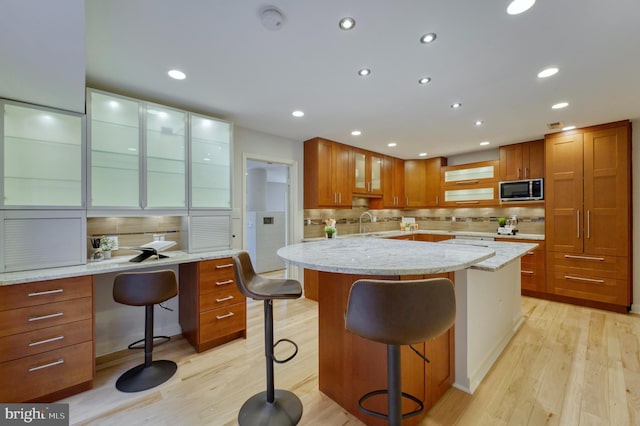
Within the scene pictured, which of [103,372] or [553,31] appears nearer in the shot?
[553,31]

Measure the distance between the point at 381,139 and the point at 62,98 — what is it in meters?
3.66

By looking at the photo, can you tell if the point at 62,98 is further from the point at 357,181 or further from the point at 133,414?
the point at 357,181

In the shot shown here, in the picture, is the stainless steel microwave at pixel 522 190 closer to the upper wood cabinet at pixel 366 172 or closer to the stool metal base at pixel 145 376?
the upper wood cabinet at pixel 366 172

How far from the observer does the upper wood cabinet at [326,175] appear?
4.00 m

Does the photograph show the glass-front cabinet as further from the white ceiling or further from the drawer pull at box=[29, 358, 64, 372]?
the drawer pull at box=[29, 358, 64, 372]

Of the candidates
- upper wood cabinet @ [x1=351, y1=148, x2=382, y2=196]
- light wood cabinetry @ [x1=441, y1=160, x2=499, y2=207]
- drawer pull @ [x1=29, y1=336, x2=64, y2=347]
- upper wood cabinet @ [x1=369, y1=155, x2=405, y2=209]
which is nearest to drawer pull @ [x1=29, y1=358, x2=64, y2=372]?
drawer pull @ [x1=29, y1=336, x2=64, y2=347]

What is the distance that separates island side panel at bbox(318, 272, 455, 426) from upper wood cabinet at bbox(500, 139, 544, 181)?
12.3ft

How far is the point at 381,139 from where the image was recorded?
4160mm

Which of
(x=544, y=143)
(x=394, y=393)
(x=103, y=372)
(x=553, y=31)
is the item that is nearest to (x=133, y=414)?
(x=103, y=372)

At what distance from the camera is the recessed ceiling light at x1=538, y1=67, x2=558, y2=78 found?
82.8 inches

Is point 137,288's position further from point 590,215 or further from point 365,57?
point 590,215

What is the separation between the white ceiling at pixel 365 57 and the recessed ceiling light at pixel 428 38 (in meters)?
0.04

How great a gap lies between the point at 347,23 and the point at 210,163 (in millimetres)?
1979

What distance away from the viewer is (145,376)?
6.81 feet
